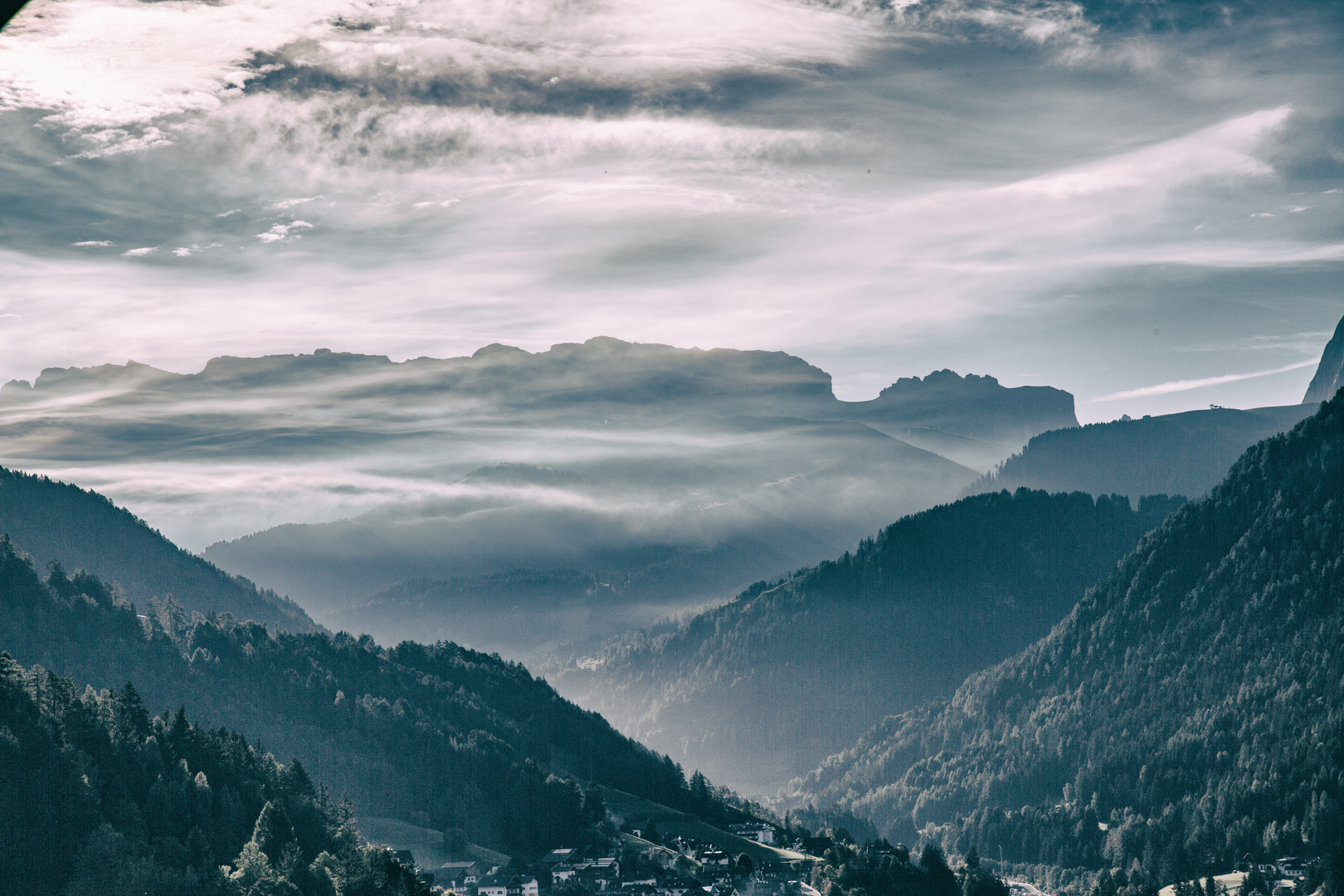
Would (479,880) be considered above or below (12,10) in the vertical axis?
below

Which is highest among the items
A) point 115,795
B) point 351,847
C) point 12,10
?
point 12,10

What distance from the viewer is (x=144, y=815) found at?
483 feet

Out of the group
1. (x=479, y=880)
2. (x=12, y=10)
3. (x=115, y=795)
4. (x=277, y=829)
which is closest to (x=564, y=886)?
(x=479, y=880)

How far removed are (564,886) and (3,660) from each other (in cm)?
7654

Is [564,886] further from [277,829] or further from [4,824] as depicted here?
[4,824]

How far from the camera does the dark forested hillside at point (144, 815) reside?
131 metres

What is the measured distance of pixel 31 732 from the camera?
145875 millimetres

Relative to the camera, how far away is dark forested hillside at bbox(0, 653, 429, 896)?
131m

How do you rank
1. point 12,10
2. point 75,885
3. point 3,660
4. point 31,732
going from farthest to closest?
point 3,660 < point 31,732 < point 75,885 < point 12,10

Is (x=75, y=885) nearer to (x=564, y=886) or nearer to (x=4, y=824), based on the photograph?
(x=4, y=824)

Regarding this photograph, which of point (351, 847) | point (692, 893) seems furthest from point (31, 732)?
point (692, 893)

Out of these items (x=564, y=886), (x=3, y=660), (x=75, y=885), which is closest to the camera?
(x=75, y=885)

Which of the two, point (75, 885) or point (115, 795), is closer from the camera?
point (75, 885)

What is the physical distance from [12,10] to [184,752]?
485 ft
